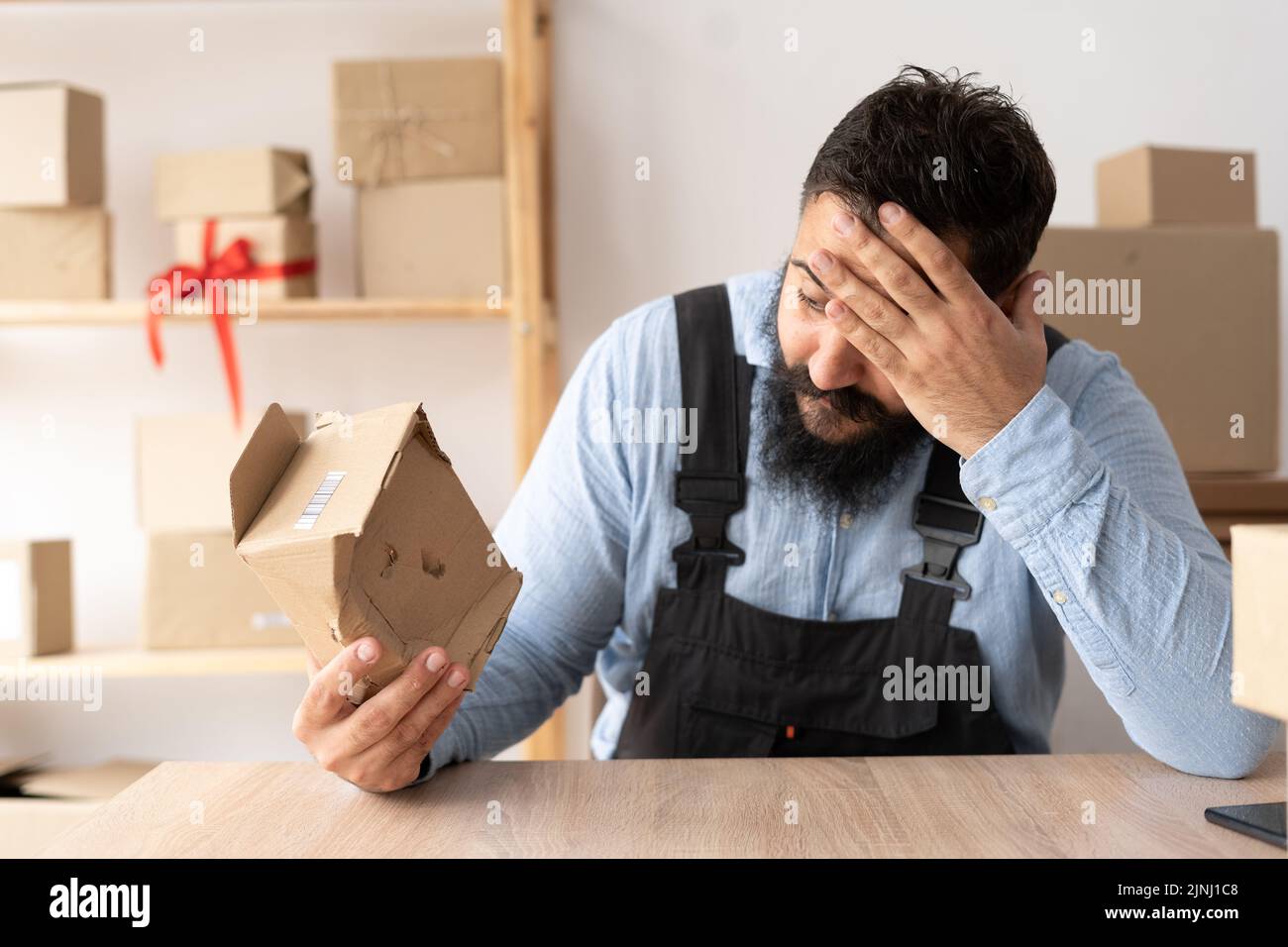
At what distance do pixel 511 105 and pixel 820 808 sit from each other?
4.42ft

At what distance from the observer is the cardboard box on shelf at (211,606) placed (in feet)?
6.24

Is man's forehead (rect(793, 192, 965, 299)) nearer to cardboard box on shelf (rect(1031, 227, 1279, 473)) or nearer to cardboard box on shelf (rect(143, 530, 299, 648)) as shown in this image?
cardboard box on shelf (rect(1031, 227, 1279, 473))

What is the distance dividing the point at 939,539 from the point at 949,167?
38 cm

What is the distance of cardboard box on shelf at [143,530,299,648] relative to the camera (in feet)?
6.24

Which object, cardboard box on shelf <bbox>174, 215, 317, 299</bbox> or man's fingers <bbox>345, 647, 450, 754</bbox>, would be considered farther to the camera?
cardboard box on shelf <bbox>174, 215, 317, 299</bbox>

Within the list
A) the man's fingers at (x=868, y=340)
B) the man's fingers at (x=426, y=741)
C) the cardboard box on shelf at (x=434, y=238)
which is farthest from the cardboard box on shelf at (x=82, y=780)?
the man's fingers at (x=868, y=340)

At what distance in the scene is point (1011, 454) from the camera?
94cm

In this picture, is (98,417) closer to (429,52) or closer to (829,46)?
(429,52)

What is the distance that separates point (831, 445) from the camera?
Result: 1201mm

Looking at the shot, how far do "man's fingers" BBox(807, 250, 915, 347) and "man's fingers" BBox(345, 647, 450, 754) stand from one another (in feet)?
1.36

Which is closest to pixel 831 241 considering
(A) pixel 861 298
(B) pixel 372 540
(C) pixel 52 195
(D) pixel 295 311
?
(A) pixel 861 298

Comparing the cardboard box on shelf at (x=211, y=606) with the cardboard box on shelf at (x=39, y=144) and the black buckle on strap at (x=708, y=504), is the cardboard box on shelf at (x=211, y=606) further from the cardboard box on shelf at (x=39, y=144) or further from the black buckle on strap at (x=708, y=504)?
the black buckle on strap at (x=708, y=504)

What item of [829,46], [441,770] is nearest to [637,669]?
[441,770]

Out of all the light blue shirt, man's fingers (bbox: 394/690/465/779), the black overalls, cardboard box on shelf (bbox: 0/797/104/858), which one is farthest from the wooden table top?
cardboard box on shelf (bbox: 0/797/104/858)
